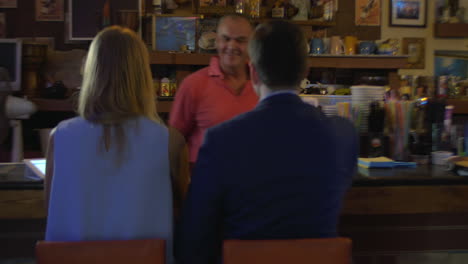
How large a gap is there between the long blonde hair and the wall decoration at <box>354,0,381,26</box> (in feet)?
13.4

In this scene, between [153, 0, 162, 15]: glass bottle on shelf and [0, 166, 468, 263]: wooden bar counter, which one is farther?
[153, 0, 162, 15]: glass bottle on shelf

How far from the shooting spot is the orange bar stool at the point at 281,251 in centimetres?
123

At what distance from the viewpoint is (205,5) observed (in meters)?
4.55

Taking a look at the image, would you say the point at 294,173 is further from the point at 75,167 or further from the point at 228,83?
the point at 228,83

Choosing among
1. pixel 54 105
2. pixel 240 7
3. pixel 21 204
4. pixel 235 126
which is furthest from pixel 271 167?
pixel 240 7

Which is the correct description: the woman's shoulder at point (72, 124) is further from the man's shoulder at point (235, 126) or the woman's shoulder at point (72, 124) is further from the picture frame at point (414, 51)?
the picture frame at point (414, 51)

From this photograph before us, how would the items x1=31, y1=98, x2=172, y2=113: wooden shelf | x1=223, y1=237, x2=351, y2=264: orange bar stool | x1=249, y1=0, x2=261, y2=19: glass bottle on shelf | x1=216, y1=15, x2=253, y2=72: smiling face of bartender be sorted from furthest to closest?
Result: x1=249, y1=0, x2=261, y2=19: glass bottle on shelf → x1=31, y1=98, x2=172, y2=113: wooden shelf → x1=216, y1=15, x2=253, y2=72: smiling face of bartender → x1=223, y1=237, x2=351, y2=264: orange bar stool

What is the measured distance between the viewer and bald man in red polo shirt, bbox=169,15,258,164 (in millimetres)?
2512

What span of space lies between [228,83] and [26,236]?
117 centimetres

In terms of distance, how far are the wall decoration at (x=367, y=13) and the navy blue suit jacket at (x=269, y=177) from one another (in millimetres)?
4032

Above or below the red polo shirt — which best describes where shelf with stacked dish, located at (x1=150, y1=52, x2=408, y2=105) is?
above

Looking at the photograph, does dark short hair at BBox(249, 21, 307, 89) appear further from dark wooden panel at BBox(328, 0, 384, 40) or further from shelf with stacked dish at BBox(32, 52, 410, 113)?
dark wooden panel at BBox(328, 0, 384, 40)

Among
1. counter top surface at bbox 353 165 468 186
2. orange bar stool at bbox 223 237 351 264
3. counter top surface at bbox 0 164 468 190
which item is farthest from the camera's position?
counter top surface at bbox 353 165 468 186

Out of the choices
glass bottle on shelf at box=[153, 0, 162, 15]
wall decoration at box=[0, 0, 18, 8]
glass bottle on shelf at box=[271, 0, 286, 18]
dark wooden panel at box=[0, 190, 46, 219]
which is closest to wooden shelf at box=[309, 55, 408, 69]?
glass bottle on shelf at box=[271, 0, 286, 18]
